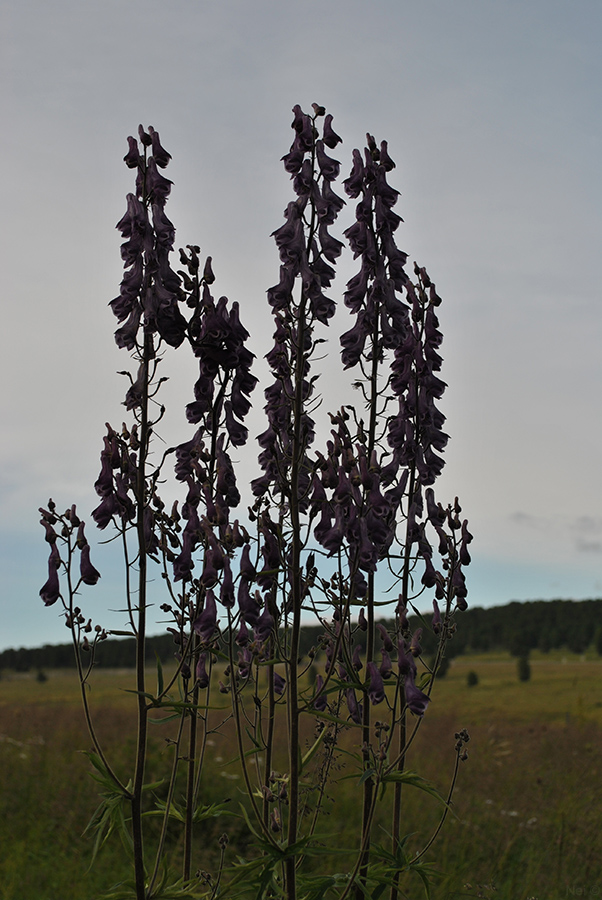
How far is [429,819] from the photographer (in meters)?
10.8

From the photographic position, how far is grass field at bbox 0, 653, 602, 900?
327 inches

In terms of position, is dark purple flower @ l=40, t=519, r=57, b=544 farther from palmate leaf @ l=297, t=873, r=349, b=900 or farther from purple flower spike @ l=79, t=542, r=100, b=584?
palmate leaf @ l=297, t=873, r=349, b=900

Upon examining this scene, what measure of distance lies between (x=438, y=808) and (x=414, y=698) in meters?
7.57

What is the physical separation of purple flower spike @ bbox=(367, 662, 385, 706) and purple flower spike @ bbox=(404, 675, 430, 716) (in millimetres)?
134

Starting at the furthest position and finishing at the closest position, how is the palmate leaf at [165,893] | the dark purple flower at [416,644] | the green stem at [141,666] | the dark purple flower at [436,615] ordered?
the dark purple flower at [436,615]
the dark purple flower at [416,644]
the palmate leaf at [165,893]
the green stem at [141,666]

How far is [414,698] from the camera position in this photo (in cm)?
405

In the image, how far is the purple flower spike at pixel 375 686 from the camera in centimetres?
409

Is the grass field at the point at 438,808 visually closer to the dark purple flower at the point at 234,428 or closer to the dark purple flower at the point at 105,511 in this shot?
the dark purple flower at the point at 105,511

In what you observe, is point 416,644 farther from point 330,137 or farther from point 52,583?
point 330,137

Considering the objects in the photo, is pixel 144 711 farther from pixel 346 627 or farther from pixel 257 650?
pixel 346 627

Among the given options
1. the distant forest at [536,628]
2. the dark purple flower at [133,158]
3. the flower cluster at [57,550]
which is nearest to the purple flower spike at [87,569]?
the flower cluster at [57,550]

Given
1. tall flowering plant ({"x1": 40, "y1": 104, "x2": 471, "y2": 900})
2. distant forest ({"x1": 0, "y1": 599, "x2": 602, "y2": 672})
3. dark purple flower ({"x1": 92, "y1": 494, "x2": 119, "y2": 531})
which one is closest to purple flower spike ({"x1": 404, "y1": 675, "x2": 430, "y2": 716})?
tall flowering plant ({"x1": 40, "y1": 104, "x2": 471, "y2": 900})

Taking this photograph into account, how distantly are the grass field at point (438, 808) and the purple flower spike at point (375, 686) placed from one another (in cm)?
221

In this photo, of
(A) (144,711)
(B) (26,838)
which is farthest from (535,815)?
(A) (144,711)
